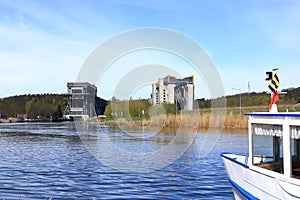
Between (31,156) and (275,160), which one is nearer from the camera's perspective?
(275,160)

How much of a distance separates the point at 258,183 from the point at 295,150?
4.39 ft

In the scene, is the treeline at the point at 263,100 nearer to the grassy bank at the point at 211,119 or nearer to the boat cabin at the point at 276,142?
the grassy bank at the point at 211,119

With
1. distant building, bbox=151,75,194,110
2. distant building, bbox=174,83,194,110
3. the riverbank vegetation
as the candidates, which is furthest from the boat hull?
distant building, bbox=151,75,194,110

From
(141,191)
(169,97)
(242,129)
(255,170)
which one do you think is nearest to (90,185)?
(141,191)

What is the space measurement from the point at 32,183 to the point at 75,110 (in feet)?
536

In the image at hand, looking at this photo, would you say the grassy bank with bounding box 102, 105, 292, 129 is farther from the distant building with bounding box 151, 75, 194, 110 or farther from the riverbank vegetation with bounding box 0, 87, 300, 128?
the distant building with bounding box 151, 75, 194, 110

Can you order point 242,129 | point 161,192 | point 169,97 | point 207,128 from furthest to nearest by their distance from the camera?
point 169,97, point 207,128, point 242,129, point 161,192

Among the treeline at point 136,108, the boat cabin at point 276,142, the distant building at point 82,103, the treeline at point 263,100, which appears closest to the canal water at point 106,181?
the boat cabin at point 276,142

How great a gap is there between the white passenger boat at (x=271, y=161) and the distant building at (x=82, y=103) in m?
135

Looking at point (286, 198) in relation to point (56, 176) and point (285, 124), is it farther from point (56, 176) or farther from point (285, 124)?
point (56, 176)

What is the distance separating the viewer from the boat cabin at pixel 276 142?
858cm

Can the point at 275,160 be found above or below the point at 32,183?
above

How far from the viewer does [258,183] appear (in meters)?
9.91

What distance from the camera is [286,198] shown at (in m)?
8.41
